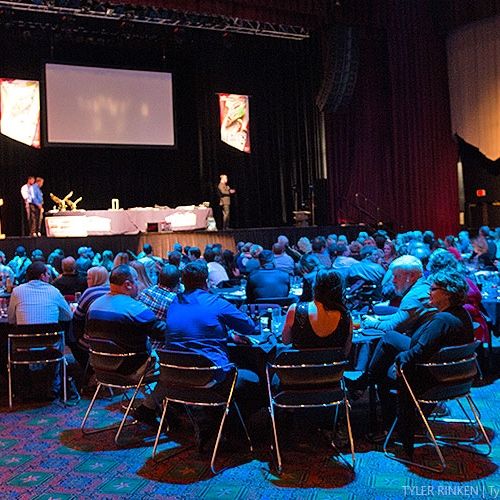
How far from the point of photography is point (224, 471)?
4.04 m

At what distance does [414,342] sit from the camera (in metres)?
4.07

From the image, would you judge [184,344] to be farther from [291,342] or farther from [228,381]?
[291,342]

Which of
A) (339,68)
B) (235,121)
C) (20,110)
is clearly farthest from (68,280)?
(235,121)

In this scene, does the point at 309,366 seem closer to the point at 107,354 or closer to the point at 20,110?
the point at 107,354

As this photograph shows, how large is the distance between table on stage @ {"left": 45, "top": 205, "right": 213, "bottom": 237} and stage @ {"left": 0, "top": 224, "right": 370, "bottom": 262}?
73 centimetres

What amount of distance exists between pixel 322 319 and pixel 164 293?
5.08ft

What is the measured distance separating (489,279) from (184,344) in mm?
3930

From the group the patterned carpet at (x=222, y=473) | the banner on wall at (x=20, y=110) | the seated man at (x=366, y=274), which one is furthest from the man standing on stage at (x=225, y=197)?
the patterned carpet at (x=222, y=473)

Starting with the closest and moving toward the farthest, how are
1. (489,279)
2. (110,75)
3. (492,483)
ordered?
1. (492,483)
2. (489,279)
3. (110,75)

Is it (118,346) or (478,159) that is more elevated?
(478,159)

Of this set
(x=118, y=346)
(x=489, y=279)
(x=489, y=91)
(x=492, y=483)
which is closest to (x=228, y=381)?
(x=118, y=346)

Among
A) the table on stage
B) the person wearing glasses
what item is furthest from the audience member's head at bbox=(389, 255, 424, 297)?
the table on stage

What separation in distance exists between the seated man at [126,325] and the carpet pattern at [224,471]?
55 cm

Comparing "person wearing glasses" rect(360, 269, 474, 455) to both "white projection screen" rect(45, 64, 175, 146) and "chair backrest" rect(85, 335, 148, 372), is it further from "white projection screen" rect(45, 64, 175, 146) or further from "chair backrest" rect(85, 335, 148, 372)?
"white projection screen" rect(45, 64, 175, 146)
